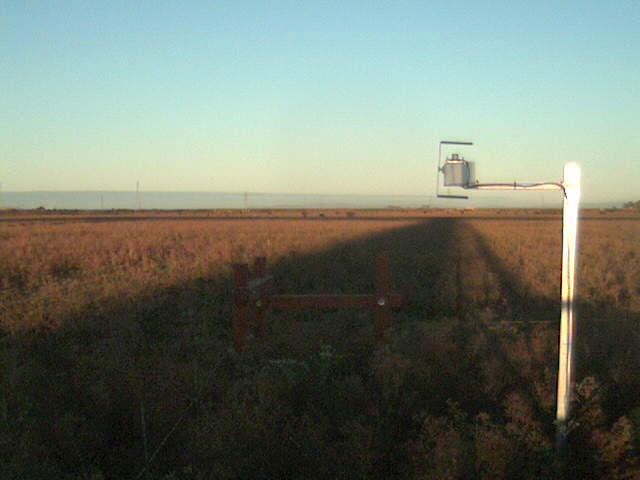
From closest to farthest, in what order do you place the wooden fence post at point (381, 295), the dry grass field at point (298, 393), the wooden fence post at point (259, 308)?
1. the dry grass field at point (298, 393)
2. the wooden fence post at point (381, 295)
3. the wooden fence post at point (259, 308)

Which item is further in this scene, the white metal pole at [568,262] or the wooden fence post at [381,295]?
the wooden fence post at [381,295]

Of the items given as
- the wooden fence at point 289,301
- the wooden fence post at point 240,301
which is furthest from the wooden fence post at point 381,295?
the wooden fence post at point 240,301

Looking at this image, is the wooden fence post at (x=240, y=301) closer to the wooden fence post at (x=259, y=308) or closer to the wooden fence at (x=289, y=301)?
the wooden fence at (x=289, y=301)

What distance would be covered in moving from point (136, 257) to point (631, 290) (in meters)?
13.5

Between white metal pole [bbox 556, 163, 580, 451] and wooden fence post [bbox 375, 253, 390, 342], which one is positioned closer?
white metal pole [bbox 556, 163, 580, 451]

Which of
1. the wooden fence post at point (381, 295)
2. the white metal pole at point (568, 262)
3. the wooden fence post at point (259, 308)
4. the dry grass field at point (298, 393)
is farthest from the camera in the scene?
the wooden fence post at point (259, 308)

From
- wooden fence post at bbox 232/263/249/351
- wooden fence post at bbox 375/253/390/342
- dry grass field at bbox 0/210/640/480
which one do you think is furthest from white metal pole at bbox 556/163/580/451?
wooden fence post at bbox 232/263/249/351

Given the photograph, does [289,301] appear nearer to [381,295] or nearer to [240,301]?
[240,301]

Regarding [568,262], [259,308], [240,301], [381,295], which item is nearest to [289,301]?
[259,308]

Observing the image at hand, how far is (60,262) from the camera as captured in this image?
17.8 metres

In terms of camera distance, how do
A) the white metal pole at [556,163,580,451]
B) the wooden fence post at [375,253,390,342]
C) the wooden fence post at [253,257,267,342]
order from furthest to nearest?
the wooden fence post at [253,257,267,342] < the wooden fence post at [375,253,390,342] < the white metal pole at [556,163,580,451]

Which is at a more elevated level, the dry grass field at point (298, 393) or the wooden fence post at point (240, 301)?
the wooden fence post at point (240, 301)

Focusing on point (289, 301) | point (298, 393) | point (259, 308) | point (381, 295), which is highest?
point (381, 295)

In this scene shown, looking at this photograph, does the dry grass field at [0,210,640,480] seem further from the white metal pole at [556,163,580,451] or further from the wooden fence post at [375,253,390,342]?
the white metal pole at [556,163,580,451]
